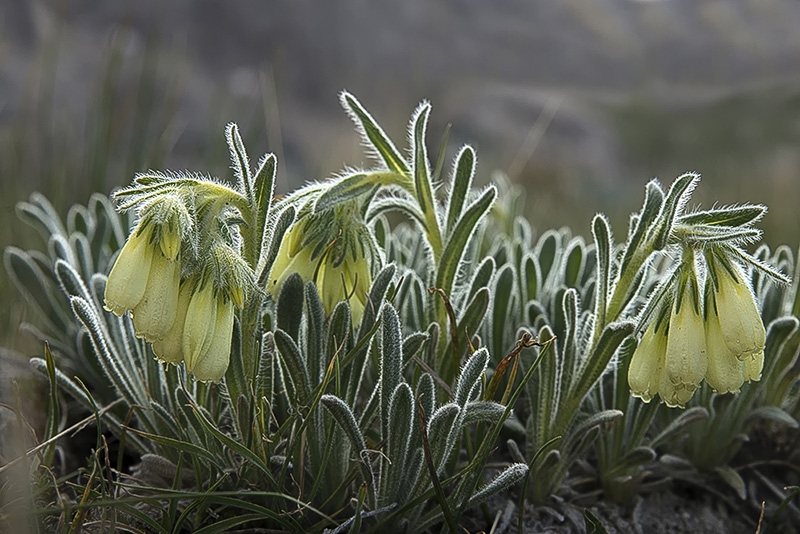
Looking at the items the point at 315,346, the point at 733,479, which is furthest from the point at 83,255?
the point at 733,479

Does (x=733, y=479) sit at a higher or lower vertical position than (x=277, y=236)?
lower

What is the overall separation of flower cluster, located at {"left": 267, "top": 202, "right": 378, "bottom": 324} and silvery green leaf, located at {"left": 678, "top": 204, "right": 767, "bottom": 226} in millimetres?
695

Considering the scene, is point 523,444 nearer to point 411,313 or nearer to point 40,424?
point 411,313

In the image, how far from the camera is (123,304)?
1.38m

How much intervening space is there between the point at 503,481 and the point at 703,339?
1.61ft

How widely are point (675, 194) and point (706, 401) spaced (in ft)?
2.58

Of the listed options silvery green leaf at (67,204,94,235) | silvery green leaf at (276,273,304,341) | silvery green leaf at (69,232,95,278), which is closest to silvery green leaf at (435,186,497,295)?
silvery green leaf at (276,273,304,341)

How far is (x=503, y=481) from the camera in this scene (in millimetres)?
1586

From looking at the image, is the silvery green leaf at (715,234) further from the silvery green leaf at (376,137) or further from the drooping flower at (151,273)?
the drooping flower at (151,273)

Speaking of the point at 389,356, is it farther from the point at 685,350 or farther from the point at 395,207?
the point at 685,350

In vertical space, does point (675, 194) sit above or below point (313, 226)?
above

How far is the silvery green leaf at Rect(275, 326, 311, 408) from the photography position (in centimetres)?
165

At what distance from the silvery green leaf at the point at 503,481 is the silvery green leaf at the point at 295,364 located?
0.43m

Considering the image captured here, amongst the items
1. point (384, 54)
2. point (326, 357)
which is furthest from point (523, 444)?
point (384, 54)
